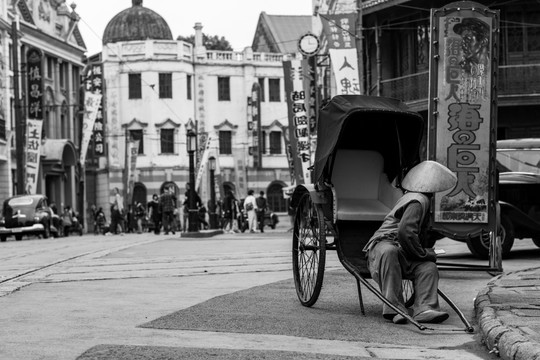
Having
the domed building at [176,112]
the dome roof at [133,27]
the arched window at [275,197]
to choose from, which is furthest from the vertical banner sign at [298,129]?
the dome roof at [133,27]

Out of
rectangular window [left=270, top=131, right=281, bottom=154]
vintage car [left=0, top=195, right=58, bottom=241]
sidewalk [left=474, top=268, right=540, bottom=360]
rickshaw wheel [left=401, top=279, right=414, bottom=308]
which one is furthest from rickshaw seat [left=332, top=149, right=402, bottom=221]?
rectangular window [left=270, top=131, right=281, bottom=154]

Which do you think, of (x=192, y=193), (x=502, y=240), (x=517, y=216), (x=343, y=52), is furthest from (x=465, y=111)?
(x=192, y=193)

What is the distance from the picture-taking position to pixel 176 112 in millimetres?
69125

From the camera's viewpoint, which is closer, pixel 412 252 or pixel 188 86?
pixel 412 252

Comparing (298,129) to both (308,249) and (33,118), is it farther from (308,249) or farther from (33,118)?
(308,249)

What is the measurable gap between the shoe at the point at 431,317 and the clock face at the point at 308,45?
30.4 meters

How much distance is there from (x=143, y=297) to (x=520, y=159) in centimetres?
897

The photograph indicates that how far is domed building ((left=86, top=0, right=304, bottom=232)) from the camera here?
224 feet

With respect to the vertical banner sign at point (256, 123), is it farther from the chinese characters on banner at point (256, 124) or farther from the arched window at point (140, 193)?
the arched window at point (140, 193)

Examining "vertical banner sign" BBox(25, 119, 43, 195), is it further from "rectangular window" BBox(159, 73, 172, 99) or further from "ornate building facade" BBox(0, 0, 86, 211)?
"rectangular window" BBox(159, 73, 172, 99)

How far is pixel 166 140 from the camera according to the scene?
6938 cm

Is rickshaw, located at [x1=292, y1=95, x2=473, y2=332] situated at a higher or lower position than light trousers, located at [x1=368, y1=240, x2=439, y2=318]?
higher

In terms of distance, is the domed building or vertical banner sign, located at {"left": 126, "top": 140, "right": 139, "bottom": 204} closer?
vertical banner sign, located at {"left": 126, "top": 140, "right": 139, "bottom": 204}

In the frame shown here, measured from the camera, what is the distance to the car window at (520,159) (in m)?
18.2
